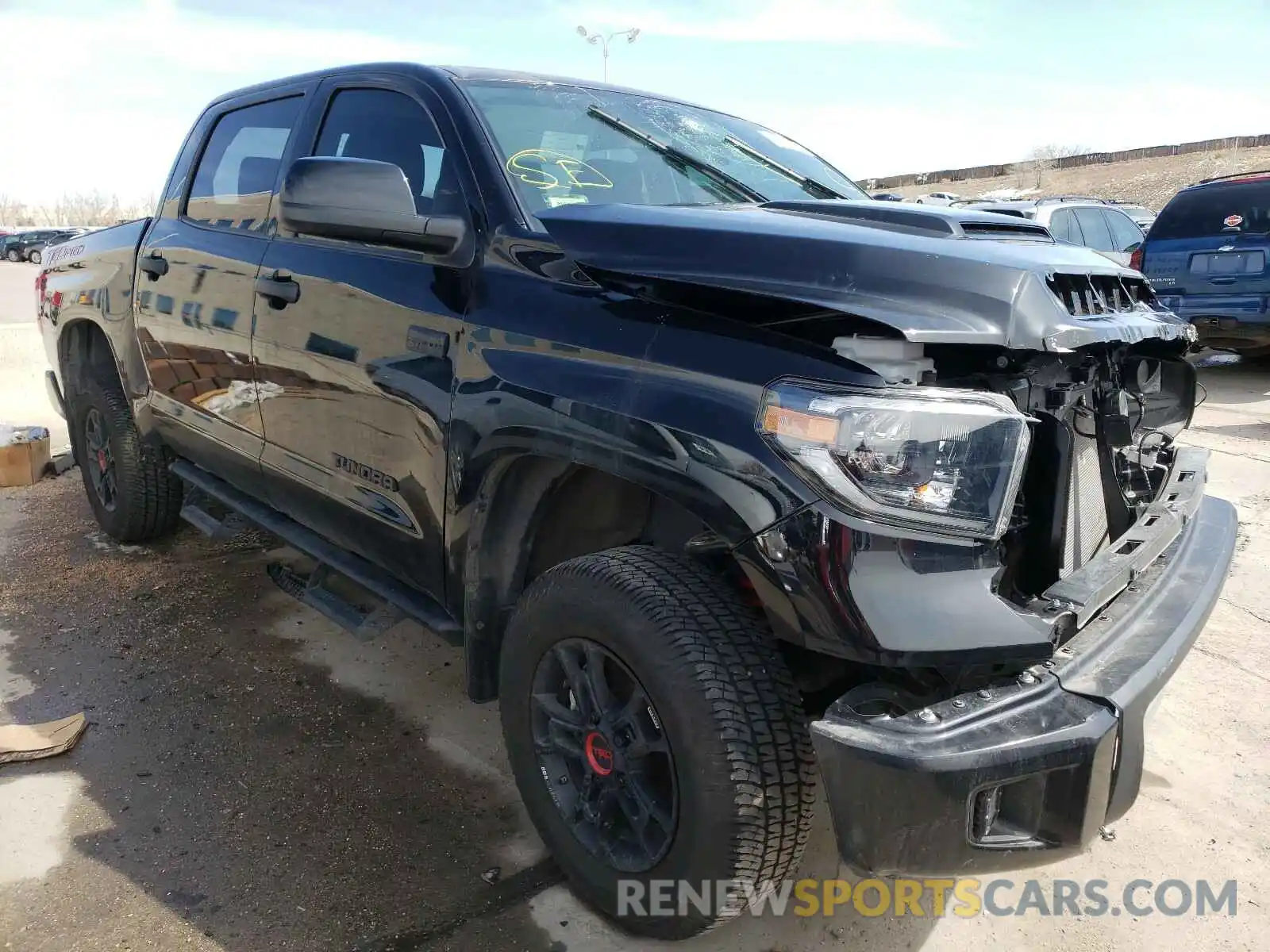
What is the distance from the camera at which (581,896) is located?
220cm

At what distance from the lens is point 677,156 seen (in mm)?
2770

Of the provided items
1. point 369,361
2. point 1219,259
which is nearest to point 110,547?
point 369,361

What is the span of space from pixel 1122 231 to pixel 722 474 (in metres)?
10.4

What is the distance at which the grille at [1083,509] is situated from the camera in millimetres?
2014

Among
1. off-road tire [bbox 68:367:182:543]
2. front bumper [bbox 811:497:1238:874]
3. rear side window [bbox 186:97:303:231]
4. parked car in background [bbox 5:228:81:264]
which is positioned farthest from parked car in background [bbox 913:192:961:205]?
parked car in background [bbox 5:228:81:264]

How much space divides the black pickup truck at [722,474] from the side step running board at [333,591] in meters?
0.02

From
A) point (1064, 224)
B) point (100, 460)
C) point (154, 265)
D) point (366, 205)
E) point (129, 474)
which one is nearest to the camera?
point (366, 205)

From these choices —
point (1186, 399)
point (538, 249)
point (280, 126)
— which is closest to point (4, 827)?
point (538, 249)

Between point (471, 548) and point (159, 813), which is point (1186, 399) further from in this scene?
point (159, 813)

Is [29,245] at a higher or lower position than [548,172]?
lower

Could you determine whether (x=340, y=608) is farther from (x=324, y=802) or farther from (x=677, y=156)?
(x=677, y=156)

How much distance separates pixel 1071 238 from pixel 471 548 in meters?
8.90

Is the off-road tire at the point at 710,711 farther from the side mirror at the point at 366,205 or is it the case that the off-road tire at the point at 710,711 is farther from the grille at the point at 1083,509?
the side mirror at the point at 366,205

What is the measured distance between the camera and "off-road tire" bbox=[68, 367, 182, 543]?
170 inches
